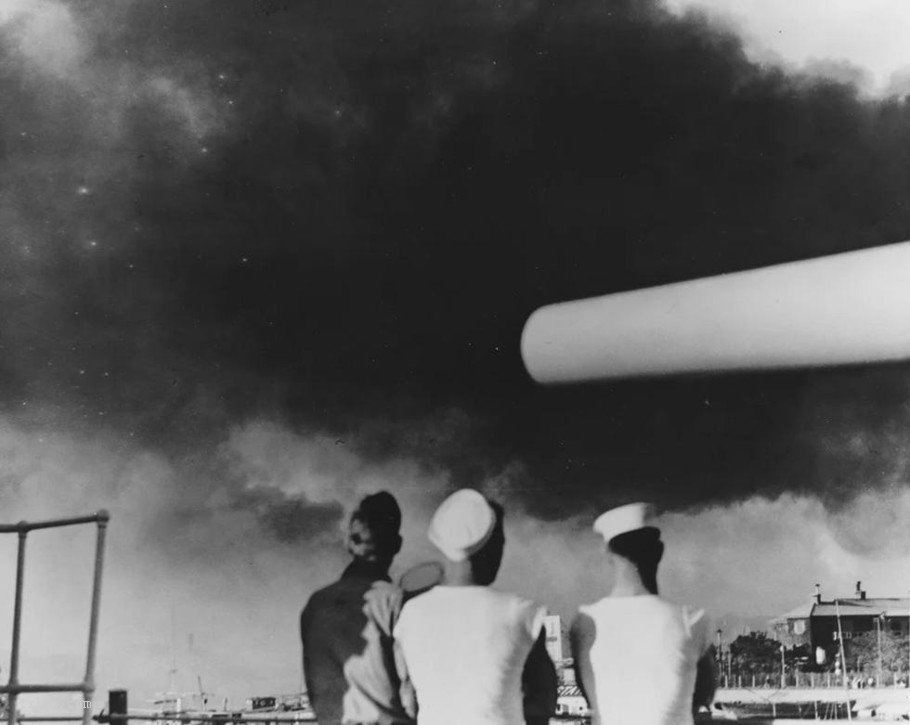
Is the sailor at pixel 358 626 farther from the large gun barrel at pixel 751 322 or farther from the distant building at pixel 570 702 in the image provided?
the large gun barrel at pixel 751 322

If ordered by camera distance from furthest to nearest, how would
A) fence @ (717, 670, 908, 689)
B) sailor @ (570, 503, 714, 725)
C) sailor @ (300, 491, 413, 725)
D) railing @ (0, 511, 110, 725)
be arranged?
railing @ (0, 511, 110, 725) → sailor @ (300, 491, 413, 725) → sailor @ (570, 503, 714, 725) → fence @ (717, 670, 908, 689)

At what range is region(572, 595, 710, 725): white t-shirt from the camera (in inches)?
87.6

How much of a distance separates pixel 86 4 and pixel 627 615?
1.88 meters

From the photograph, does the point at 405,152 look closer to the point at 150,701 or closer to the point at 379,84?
the point at 379,84

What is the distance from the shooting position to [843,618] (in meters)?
2.17

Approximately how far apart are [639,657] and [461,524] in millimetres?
450

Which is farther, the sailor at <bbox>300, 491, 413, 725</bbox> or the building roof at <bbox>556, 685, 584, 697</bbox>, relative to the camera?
the sailor at <bbox>300, 491, 413, 725</bbox>

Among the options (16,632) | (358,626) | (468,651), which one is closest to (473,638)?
(468,651)

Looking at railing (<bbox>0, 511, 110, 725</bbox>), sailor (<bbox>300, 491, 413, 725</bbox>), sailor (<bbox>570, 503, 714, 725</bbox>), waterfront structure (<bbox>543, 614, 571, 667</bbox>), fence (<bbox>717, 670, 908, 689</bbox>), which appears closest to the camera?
fence (<bbox>717, 670, 908, 689</bbox>)

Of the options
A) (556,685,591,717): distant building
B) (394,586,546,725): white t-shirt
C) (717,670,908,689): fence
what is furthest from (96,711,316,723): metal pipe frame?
(717,670,908,689): fence

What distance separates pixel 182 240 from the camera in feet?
8.88

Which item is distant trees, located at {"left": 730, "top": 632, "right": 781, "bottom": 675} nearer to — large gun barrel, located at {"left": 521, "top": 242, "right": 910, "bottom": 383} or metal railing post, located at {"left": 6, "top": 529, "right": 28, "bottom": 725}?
large gun barrel, located at {"left": 521, "top": 242, "right": 910, "bottom": 383}

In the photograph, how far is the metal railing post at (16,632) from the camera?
2.57 metres

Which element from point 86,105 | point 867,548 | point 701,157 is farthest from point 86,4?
point 867,548
